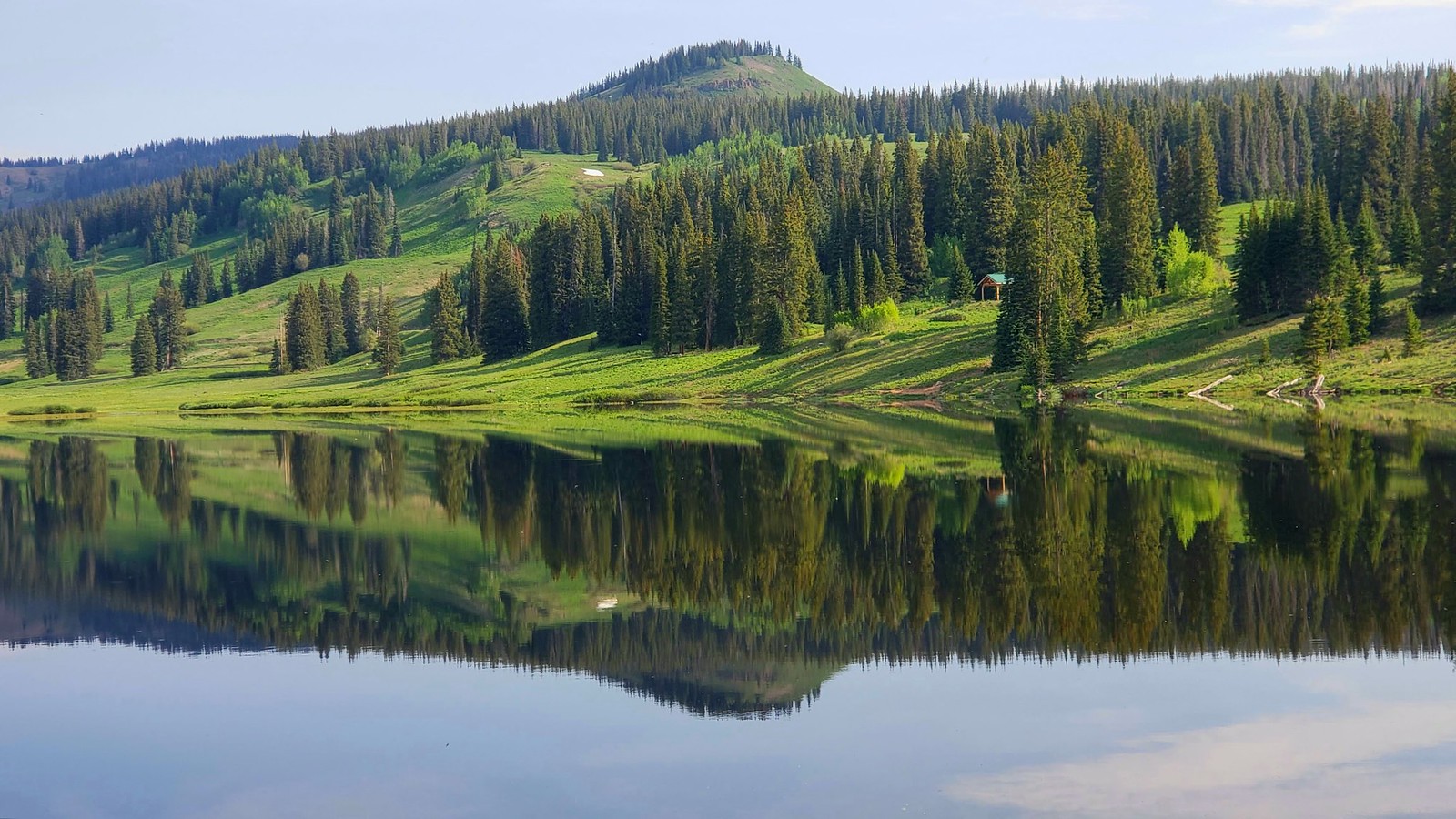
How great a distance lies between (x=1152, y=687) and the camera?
60.1ft

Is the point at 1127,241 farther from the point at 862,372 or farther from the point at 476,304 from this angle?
the point at 476,304

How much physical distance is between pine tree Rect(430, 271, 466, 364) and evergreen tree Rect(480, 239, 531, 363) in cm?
A: 303

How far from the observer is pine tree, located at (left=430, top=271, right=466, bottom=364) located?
451ft

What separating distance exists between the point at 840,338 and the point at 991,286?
1821 cm

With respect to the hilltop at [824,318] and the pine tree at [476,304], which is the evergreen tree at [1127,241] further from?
the pine tree at [476,304]

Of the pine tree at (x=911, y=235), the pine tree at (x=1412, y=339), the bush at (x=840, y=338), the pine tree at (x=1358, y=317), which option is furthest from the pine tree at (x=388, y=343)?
the pine tree at (x=1412, y=339)

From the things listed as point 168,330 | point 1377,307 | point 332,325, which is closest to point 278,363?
point 332,325

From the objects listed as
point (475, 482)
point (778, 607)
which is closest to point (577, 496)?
point (475, 482)

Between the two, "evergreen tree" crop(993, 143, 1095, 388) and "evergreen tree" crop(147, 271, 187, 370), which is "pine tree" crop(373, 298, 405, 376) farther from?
"evergreen tree" crop(993, 143, 1095, 388)

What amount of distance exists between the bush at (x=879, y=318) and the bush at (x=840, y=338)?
148 centimetres

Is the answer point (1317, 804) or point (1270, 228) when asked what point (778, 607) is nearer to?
point (1317, 804)

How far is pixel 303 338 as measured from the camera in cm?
15200

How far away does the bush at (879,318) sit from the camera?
4181 inches

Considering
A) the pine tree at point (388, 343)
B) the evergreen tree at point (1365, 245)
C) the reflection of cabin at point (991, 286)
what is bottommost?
the pine tree at point (388, 343)
